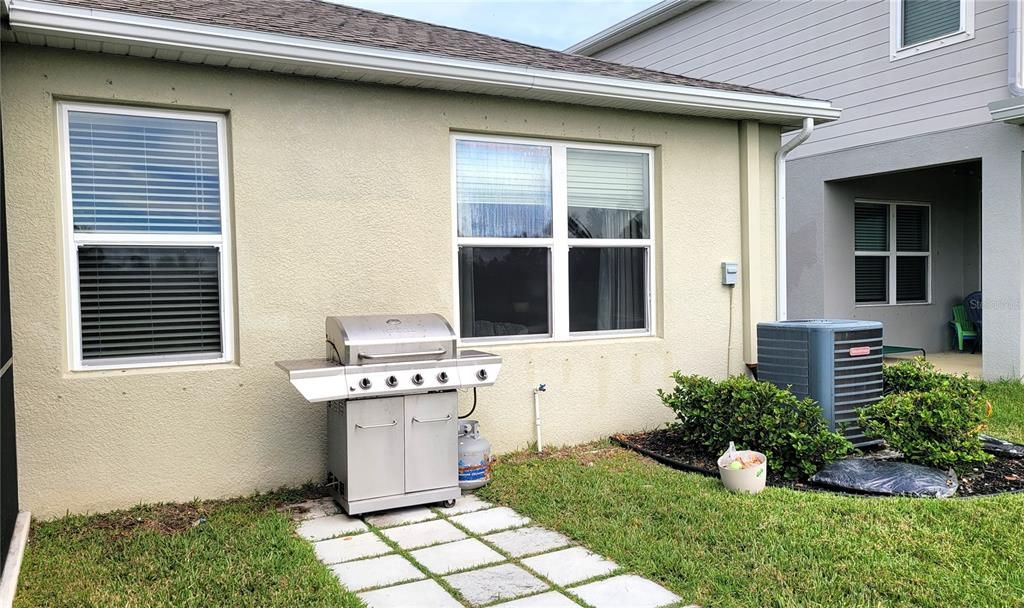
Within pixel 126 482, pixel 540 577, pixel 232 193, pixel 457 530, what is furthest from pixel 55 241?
pixel 540 577

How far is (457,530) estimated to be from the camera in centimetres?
402

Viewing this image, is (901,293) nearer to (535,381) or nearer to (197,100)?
(535,381)

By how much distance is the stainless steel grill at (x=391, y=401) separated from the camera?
414 cm

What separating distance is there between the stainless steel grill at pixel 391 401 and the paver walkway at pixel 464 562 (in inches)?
7.4

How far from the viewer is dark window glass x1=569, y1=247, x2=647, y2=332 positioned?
19.2ft

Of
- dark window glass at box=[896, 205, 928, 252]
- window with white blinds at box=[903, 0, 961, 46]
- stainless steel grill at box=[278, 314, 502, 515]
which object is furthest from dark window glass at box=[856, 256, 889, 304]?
stainless steel grill at box=[278, 314, 502, 515]

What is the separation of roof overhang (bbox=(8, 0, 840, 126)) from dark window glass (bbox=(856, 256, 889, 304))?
467 cm

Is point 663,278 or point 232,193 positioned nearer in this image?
point 232,193

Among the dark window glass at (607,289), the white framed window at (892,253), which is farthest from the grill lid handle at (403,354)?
the white framed window at (892,253)

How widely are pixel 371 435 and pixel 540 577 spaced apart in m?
1.39

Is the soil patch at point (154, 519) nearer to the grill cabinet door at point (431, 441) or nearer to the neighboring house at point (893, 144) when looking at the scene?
the grill cabinet door at point (431, 441)

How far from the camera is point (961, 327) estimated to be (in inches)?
416

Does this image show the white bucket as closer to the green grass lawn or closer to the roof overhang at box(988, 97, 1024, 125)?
the green grass lawn

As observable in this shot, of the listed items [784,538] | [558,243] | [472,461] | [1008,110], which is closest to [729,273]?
[558,243]
